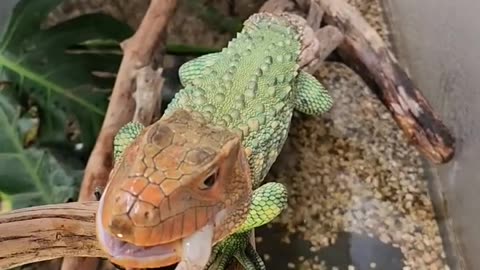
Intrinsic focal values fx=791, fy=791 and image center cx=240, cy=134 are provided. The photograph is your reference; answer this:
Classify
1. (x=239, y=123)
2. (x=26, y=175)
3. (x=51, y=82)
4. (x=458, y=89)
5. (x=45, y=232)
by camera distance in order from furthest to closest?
1. (x=458, y=89)
2. (x=51, y=82)
3. (x=26, y=175)
4. (x=239, y=123)
5. (x=45, y=232)

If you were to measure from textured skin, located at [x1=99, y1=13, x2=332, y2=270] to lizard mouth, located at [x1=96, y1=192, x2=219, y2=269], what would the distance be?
0.03m

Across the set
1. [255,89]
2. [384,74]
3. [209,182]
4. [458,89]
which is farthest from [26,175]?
[458,89]

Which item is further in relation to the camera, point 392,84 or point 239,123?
point 392,84

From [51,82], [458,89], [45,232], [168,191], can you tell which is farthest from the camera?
[458,89]

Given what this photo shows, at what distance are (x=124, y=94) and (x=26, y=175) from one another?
0.96ft

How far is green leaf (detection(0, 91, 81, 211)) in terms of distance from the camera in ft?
5.80

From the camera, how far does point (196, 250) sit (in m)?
1.21

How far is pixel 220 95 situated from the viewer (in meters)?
1.65

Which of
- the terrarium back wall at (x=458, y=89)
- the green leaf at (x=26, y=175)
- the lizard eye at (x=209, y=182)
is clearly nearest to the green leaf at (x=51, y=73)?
the green leaf at (x=26, y=175)

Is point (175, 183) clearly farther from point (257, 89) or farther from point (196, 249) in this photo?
point (257, 89)

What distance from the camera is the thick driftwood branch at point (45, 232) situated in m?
1.34

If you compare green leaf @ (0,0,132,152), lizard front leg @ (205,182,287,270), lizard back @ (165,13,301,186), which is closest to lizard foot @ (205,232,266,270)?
lizard front leg @ (205,182,287,270)

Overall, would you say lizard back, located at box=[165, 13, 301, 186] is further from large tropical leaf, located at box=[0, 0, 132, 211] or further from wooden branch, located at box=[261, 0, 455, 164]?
large tropical leaf, located at box=[0, 0, 132, 211]

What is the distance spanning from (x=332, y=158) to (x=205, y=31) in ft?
1.96
